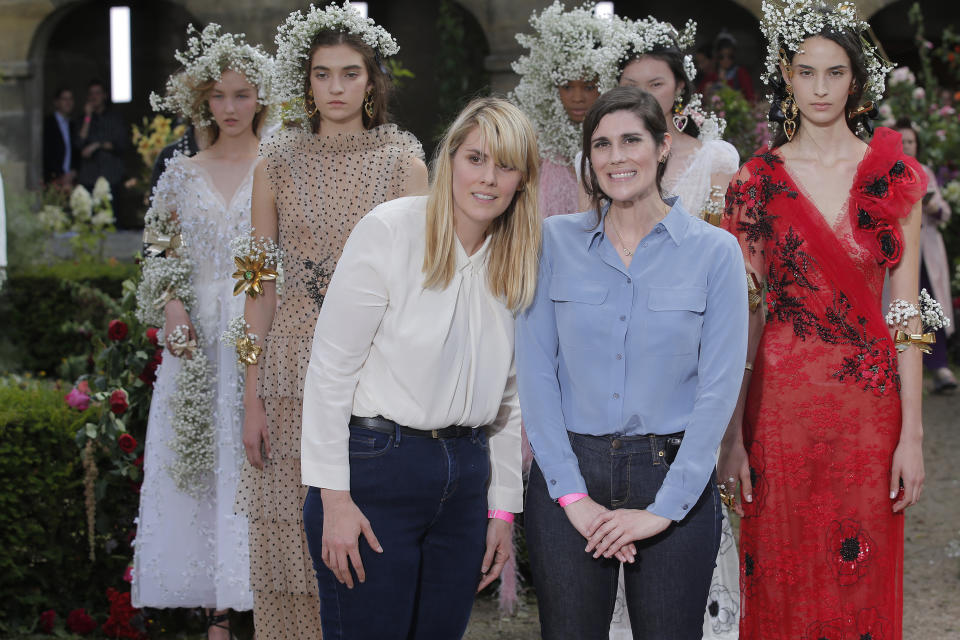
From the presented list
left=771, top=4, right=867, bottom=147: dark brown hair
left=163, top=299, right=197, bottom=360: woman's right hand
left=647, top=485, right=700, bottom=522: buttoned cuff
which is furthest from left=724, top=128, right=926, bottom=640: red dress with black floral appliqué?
left=163, top=299, right=197, bottom=360: woman's right hand

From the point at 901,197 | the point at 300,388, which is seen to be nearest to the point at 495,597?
the point at 300,388

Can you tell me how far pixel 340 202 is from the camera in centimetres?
339

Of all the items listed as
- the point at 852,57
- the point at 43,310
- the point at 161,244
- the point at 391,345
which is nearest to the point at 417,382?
the point at 391,345

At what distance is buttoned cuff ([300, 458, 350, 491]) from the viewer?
2496 mm

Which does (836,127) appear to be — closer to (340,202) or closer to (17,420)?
(340,202)

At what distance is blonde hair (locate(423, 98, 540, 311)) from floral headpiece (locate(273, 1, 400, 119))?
95 centimetres

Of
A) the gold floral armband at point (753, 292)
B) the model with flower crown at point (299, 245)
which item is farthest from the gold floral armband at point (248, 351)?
the gold floral armband at point (753, 292)

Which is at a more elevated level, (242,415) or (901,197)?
(901,197)

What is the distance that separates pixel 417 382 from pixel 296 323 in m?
0.98

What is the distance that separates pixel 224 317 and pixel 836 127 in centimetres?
238

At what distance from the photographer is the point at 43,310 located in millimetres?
9219

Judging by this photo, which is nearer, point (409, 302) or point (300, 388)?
point (409, 302)

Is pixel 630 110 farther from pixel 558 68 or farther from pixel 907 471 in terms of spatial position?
pixel 558 68

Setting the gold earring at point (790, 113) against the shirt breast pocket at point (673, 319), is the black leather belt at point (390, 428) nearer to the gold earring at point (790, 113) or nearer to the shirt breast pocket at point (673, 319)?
the shirt breast pocket at point (673, 319)
